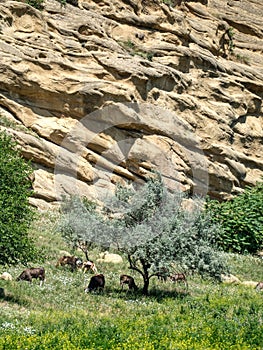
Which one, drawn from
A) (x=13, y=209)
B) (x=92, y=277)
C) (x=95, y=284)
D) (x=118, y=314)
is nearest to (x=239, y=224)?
(x=92, y=277)

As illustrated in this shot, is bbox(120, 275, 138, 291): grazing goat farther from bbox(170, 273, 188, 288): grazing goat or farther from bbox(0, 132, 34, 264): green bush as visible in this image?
bbox(0, 132, 34, 264): green bush

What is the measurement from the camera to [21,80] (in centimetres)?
3538

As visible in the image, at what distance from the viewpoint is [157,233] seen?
70.7ft

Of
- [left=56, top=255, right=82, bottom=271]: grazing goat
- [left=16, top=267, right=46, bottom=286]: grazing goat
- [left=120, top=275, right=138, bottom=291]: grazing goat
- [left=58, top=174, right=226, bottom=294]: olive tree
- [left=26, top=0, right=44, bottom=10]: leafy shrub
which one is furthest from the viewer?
[left=26, top=0, right=44, bottom=10]: leafy shrub

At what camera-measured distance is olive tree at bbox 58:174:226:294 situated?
2111 centimetres

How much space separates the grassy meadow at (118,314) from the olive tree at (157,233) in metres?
1.30

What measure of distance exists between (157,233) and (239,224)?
20302mm

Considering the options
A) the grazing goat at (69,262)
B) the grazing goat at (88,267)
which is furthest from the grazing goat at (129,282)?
the grazing goat at (69,262)

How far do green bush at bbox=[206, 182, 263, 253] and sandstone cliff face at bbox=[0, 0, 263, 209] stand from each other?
2412mm

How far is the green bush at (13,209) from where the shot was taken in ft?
58.7

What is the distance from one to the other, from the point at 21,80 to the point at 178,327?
24.5 metres

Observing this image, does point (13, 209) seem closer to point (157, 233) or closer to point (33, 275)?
point (33, 275)

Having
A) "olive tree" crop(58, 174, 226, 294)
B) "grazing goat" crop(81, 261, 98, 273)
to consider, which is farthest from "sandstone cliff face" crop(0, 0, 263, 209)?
"olive tree" crop(58, 174, 226, 294)

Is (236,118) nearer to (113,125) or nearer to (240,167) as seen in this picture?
(240,167)
